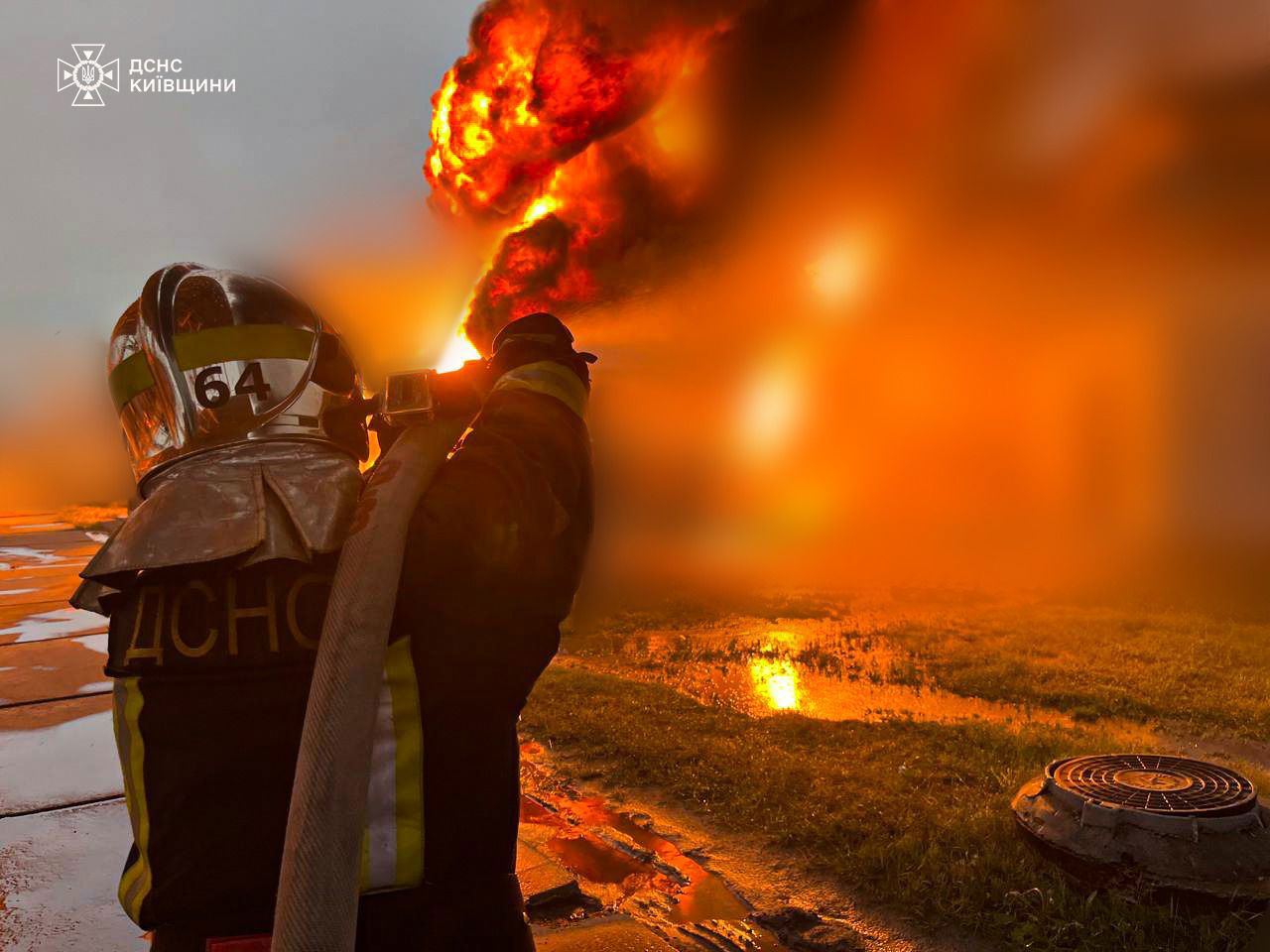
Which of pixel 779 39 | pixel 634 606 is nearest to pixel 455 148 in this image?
pixel 779 39

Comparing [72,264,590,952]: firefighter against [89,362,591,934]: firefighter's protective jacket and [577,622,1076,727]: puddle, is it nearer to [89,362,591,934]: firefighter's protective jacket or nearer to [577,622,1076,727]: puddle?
[89,362,591,934]: firefighter's protective jacket

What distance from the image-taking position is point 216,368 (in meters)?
1.53

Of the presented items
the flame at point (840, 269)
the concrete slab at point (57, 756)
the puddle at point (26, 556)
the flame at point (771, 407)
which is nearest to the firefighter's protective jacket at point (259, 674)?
the concrete slab at point (57, 756)

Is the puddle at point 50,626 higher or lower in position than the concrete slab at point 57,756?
higher

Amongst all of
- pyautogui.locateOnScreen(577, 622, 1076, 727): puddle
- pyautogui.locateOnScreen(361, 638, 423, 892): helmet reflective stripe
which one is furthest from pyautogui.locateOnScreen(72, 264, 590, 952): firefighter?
pyautogui.locateOnScreen(577, 622, 1076, 727): puddle

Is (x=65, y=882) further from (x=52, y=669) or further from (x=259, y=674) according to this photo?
(x=52, y=669)

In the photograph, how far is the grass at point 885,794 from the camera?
3627mm

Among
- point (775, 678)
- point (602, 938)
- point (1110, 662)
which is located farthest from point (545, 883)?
point (1110, 662)

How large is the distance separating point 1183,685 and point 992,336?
16.5 metres

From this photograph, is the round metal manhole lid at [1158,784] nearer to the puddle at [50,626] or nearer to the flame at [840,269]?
the puddle at [50,626]

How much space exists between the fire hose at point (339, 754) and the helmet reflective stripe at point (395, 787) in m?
0.09

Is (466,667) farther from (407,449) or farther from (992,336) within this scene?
(992,336)

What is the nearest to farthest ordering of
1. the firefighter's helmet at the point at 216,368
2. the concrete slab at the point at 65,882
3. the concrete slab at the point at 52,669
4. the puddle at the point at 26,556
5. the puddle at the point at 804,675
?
the firefighter's helmet at the point at 216,368
the concrete slab at the point at 65,882
the concrete slab at the point at 52,669
the puddle at the point at 804,675
the puddle at the point at 26,556

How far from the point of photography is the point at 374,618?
119cm
